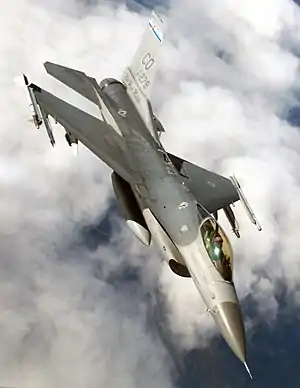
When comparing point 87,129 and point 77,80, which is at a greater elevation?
point 77,80

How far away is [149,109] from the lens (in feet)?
88.6

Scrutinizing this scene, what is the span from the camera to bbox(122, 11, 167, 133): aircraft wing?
90.4 ft

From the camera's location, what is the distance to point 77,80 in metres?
29.4

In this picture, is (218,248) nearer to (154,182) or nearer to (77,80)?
(154,182)

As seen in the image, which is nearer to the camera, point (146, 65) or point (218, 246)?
point (218, 246)

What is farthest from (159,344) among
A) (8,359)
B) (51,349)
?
(8,359)

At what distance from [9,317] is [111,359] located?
55.3ft

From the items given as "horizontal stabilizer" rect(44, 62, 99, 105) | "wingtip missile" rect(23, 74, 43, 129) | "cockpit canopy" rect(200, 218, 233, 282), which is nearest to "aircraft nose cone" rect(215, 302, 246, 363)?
"cockpit canopy" rect(200, 218, 233, 282)

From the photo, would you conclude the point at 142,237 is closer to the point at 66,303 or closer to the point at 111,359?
the point at 66,303

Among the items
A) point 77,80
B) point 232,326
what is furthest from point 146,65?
point 232,326

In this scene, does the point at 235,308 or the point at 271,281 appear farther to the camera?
the point at 271,281

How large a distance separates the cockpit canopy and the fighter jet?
30 millimetres

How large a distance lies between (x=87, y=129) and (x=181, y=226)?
867cm

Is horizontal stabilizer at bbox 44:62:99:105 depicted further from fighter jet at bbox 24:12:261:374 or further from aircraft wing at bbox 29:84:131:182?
aircraft wing at bbox 29:84:131:182
